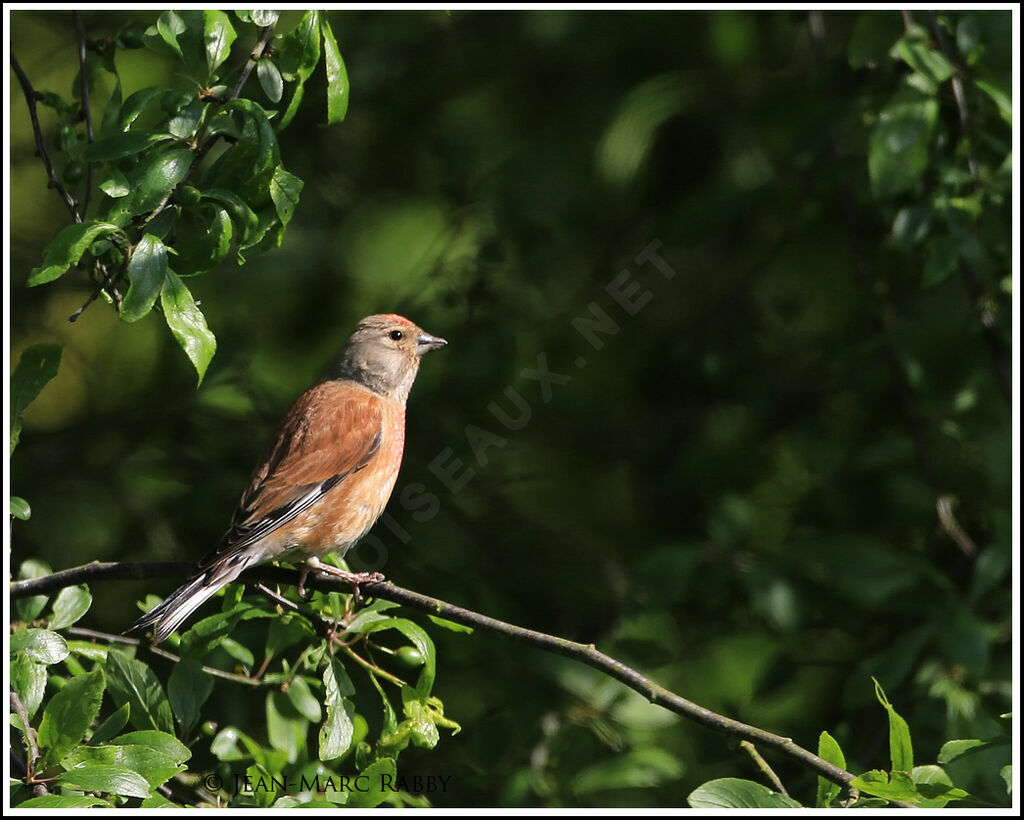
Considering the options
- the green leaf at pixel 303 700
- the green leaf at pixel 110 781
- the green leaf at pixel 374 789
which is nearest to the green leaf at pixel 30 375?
the green leaf at pixel 110 781

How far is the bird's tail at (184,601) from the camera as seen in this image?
10.8 ft

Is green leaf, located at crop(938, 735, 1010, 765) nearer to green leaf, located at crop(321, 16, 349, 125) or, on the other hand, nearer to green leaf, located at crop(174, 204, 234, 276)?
green leaf, located at crop(174, 204, 234, 276)

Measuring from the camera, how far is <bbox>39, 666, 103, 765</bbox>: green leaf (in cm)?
268

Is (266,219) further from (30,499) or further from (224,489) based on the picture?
(30,499)

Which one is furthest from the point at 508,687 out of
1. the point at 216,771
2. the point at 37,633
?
the point at 37,633

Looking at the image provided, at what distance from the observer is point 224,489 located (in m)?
5.04

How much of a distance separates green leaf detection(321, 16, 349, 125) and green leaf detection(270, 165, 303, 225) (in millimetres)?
248

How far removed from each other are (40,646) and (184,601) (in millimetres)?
546

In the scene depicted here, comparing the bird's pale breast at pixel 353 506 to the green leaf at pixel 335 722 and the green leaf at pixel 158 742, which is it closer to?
the green leaf at pixel 335 722

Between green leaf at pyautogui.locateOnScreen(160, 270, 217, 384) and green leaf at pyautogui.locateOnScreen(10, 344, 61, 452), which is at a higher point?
green leaf at pyautogui.locateOnScreen(160, 270, 217, 384)

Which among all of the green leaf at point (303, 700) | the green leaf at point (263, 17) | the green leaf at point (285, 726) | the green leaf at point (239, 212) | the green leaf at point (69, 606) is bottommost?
the green leaf at point (285, 726)

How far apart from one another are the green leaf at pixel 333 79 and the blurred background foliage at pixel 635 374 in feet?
6.08

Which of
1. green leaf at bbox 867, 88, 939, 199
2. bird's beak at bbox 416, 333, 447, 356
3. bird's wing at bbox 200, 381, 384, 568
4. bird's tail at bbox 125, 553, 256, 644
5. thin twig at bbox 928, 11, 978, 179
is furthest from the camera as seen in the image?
bird's beak at bbox 416, 333, 447, 356

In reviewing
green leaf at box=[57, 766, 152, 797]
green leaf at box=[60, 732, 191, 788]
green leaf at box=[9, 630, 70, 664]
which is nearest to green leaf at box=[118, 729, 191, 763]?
green leaf at box=[60, 732, 191, 788]
